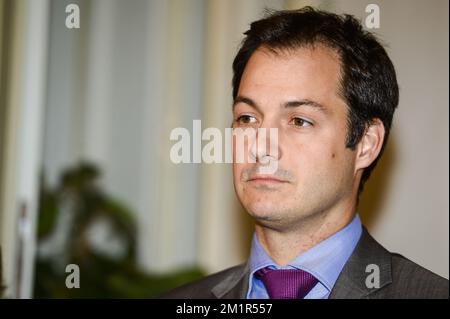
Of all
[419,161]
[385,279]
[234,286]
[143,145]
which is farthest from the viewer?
[143,145]

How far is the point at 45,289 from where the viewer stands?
196cm

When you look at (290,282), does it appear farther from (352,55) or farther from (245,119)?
(352,55)

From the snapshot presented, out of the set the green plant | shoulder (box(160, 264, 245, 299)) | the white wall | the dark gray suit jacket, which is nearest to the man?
the dark gray suit jacket

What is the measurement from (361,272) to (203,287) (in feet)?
1.16

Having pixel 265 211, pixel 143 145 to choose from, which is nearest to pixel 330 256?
pixel 265 211

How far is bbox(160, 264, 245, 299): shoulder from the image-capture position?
1.42 m

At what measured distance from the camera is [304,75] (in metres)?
1.24

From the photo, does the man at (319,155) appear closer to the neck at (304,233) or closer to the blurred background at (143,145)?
the neck at (304,233)

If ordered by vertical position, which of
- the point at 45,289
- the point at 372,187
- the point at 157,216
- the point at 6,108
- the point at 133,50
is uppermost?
the point at 133,50

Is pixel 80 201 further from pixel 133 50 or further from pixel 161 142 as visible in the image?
pixel 133 50

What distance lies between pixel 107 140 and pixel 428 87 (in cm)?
116

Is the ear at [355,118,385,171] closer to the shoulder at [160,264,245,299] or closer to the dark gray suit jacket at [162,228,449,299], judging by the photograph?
the dark gray suit jacket at [162,228,449,299]
